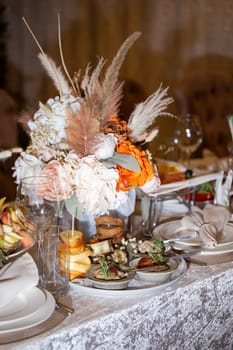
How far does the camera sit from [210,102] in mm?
3428

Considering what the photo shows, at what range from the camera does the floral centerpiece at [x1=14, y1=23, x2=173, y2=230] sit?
4.47ft

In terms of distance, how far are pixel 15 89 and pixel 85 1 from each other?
859 millimetres

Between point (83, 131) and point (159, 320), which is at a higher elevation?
point (83, 131)

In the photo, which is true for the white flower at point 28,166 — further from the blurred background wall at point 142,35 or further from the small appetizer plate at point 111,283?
the blurred background wall at point 142,35

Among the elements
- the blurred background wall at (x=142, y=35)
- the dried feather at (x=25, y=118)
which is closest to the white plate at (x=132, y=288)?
the dried feather at (x=25, y=118)

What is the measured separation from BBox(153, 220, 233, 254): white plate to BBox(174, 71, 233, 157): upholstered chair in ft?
5.24

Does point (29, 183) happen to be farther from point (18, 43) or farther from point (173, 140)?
point (18, 43)

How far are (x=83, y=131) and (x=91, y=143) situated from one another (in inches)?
1.3

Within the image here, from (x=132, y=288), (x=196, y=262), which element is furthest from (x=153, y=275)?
(x=196, y=262)

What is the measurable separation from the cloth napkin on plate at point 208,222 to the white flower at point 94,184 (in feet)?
0.92

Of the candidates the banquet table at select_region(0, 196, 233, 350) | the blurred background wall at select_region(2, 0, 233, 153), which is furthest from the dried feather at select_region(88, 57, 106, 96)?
the blurred background wall at select_region(2, 0, 233, 153)

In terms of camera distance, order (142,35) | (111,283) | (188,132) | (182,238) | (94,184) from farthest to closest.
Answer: (142,35) < (188,132) < (182,238) < (94,184) < (111,283)

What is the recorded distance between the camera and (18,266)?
1333mm

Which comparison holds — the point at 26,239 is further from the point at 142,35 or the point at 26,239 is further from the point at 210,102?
the point at 142,35
